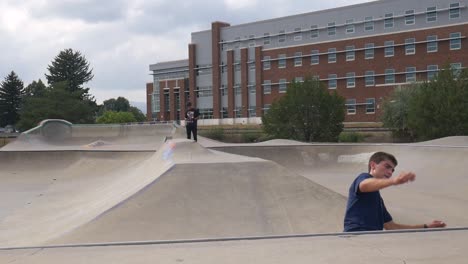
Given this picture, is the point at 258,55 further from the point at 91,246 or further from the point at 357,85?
the point at 91,246

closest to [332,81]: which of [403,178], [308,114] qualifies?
[308,114]

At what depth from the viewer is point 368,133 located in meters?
43.6

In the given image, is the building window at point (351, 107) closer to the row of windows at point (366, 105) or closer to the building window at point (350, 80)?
the row of windows at point (366, 105)

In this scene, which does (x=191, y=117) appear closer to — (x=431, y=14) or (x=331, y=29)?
(x=431, y=14)

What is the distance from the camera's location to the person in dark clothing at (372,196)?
3914 millimetres

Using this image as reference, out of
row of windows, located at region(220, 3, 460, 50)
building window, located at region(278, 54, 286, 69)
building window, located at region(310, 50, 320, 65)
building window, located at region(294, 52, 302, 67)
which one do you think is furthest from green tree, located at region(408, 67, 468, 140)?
building window, located at region(278, 54, 286, 69)

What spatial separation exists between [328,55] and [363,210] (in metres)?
64.8

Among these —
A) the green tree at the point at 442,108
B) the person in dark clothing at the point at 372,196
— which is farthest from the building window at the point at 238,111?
the person in dark clothing at the point at 372,196

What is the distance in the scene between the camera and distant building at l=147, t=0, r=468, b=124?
2319 inches

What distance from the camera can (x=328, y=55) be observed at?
66.9 metres

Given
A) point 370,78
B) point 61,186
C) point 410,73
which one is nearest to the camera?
point 61,186

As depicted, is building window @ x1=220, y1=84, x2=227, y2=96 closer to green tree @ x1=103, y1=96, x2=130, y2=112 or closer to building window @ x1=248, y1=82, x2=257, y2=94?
building window @ x1=248, y1=82, x2=257, y2=94

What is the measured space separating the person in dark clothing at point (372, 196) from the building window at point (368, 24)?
63.1 m

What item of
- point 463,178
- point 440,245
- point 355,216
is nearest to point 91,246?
point 355,216
